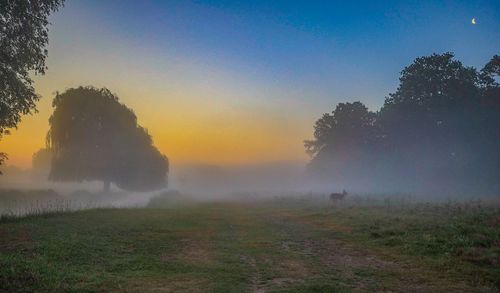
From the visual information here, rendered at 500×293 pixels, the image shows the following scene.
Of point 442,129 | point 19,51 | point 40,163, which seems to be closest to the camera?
point 19,51

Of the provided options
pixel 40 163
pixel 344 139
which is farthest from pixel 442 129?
pixel 40 163

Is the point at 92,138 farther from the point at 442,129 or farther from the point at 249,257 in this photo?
the point at 442,129

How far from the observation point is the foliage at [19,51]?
18719 mm

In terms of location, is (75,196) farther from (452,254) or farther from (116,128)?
(452,254)

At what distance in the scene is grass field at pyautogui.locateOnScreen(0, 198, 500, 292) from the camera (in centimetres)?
904

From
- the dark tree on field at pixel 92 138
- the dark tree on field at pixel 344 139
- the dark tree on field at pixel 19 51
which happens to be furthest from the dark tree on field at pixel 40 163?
the dark tree on field at pixel 19 51

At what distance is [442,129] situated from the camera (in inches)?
2351

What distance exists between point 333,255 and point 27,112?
63.6 feet

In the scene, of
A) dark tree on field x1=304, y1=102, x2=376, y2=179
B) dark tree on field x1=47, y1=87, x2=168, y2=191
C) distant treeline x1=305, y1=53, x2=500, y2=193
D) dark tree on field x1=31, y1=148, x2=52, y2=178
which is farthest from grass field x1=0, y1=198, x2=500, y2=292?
dark tree on field x1=31, y1=148, x2=52, y2=178

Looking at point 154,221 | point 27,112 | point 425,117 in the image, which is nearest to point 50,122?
point 27,112

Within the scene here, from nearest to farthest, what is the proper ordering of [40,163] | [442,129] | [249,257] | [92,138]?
[249,257]
[92,138]
[442,129]
[40,163]

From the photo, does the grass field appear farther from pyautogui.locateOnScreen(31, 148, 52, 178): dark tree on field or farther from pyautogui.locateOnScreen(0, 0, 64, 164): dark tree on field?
pyautogui.locateOnScreen(31, 148, 52, 178): dark tree on field

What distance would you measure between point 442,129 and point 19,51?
60.1 metres

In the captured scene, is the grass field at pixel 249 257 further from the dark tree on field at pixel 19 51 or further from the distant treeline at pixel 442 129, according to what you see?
the distant treeline at pixel 442 129
